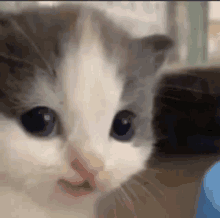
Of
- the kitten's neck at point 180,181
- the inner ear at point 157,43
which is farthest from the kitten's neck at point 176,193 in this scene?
the inner ear at point 157,43

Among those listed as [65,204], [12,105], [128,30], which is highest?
[128,30]

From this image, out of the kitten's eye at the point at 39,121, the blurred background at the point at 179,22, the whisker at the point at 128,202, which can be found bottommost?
the whisker at the point at 128,202

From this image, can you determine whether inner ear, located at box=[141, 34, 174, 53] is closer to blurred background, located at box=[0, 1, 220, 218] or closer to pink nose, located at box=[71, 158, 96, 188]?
blurred background, located at box=[0, 1, 220, 218]

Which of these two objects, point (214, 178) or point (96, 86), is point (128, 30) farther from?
point (214, 178)

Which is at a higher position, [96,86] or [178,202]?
[96,86]

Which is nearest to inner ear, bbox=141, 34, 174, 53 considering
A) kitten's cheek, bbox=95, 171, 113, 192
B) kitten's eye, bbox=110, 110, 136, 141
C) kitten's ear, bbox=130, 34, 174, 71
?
kitten's ear, bbox=130, 34, 174, 71

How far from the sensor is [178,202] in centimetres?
36

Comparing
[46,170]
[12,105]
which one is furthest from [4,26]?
[46,170]

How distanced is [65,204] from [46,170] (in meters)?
0.07

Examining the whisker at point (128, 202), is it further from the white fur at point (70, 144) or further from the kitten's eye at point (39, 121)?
the kitten's eye at point (39, 121)

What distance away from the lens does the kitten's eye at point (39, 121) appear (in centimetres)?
28

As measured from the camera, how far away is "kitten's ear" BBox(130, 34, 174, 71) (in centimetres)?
29

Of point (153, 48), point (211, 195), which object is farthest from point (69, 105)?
point (211, 195)

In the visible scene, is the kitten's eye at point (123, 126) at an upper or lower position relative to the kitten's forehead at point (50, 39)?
lower
